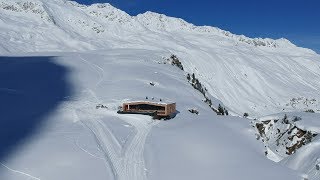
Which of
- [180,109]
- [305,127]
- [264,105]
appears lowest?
[264,105]

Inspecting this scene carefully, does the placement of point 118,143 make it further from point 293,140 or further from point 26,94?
point 26,94

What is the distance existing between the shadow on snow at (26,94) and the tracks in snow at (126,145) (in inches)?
178

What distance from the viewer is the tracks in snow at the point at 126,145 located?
24.2m

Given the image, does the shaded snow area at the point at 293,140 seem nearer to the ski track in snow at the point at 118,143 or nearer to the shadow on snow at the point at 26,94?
the ski track in snow at the point at 118,143

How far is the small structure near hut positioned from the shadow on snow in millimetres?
7307

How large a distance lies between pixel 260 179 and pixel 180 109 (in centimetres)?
2883

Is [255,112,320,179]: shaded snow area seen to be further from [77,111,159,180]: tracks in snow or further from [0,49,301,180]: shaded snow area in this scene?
[77,111,159,180]: tracks in snow

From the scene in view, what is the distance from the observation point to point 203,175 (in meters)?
23.6

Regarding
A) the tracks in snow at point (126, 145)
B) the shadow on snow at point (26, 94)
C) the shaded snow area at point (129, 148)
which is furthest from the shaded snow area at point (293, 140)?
the shadow on snow at point (26, 94)


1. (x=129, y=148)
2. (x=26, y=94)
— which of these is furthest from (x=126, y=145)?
(x=26, y=94)

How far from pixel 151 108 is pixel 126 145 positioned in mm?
15490

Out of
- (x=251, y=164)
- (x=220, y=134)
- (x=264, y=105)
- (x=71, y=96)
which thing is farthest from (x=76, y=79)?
(x=264, y=105)

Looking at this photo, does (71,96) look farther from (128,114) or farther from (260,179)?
(260,179)

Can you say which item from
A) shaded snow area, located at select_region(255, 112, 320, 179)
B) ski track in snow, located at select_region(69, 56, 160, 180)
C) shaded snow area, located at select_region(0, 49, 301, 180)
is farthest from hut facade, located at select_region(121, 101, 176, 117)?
shaded snow area, located at select_region(255, 112, 320, 179)
